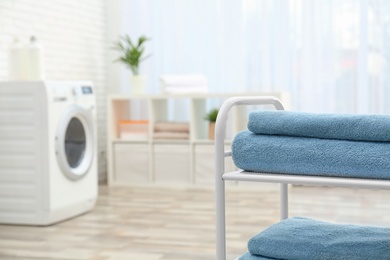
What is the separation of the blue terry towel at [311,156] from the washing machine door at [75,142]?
7.46 ft

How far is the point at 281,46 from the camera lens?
487cm

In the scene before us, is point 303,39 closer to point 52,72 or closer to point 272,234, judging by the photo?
Result: point 52,72

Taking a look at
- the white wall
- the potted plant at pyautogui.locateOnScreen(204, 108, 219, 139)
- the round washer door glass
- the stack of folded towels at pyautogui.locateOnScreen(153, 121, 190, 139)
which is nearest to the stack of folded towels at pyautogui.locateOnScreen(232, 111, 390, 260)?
the round washer door glass

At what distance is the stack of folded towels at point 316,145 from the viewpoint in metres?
1.32

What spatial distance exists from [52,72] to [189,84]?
0.95m

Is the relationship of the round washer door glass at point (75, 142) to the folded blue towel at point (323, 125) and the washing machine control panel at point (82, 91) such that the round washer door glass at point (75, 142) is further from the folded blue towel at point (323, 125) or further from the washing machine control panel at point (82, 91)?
the folded blue towel at point (323, 125)

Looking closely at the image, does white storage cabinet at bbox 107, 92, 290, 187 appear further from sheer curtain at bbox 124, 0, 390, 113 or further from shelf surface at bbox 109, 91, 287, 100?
sheer curtain at bbox 124, 0, 390, 113

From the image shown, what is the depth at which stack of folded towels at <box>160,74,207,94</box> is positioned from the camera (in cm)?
477

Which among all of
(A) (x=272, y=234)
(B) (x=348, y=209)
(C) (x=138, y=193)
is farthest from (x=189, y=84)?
(A) (x=272, y=234)

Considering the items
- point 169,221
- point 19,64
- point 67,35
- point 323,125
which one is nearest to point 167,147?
point 67,35

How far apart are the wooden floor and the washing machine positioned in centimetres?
11

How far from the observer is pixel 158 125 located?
16.0 feet

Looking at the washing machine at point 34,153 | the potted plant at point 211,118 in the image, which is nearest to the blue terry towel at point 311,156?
the washing machine at point 34,153

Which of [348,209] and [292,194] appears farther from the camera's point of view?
[292,194]
